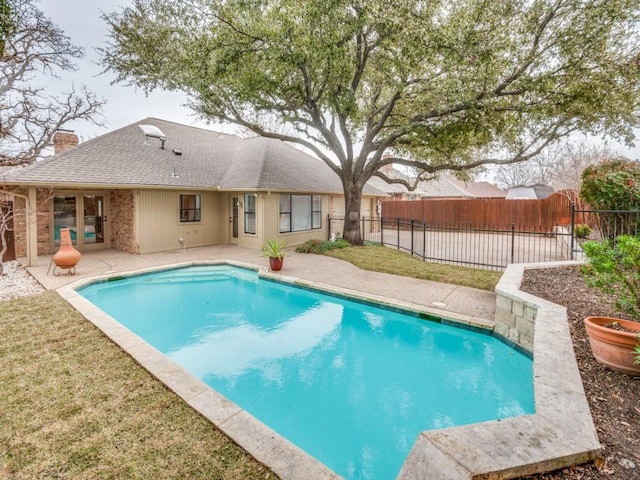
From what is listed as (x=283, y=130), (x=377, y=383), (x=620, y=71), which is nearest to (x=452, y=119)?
(x=620, y=71)

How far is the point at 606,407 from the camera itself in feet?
8.30

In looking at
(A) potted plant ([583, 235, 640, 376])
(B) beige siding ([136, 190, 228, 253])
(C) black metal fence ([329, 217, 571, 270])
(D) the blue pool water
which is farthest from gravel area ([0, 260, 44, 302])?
(C) black metal fence ([329, 217, 571, 270])

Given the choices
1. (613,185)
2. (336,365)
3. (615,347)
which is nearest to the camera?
(615,347)

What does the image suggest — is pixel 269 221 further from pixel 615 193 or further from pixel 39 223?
pixel 615 193

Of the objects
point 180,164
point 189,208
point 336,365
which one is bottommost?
point 336,365

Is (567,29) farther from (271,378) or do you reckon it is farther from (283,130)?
(271,378)

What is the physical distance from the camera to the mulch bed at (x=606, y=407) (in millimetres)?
1943

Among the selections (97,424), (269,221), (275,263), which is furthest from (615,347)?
(269,221)

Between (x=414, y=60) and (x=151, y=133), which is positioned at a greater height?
(x=414, y=60)

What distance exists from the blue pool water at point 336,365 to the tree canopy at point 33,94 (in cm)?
1279

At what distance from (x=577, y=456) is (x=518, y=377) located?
2929mm

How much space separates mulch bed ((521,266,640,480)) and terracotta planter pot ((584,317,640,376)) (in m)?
0.07

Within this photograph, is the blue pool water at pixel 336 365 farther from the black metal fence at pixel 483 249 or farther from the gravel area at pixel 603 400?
the black metal fence at pixel 483 249

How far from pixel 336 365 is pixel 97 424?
313cm
